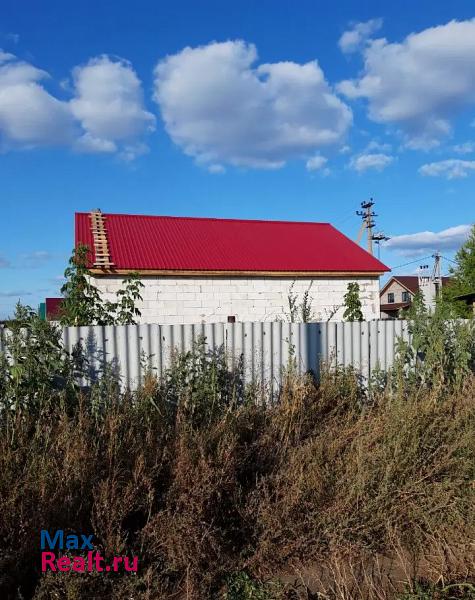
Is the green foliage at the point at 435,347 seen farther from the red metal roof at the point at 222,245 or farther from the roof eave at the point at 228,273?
the red metal roof at the point at 222,245

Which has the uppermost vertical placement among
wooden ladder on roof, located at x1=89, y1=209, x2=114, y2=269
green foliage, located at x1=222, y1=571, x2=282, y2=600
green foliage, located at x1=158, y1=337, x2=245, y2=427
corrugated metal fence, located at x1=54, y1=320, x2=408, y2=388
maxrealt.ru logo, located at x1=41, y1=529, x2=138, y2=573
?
→ wooden ladder on roof, located at x1=89, y1=209, x2=114, y2=269

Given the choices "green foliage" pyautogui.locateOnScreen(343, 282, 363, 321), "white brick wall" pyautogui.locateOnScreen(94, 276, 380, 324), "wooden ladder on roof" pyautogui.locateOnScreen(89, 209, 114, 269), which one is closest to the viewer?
"green foliage" pyautogui.locateOnScreen(343, 282, 363, 321)

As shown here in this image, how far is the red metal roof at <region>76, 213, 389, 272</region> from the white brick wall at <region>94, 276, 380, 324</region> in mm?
428

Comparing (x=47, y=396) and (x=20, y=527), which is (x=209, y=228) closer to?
(x=47, y=396)

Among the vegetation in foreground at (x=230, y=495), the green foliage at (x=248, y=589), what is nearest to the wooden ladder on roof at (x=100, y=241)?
the vegetation in foreground at (x=230, y=495)

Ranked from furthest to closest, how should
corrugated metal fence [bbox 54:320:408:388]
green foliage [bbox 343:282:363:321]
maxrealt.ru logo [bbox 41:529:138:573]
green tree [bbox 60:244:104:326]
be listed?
green foliage [bbox 343:282:363:321] → green tree [bbox 60:244:104:326] → corrugated metal fence [bbox 54:320:408:388] → maxrealt.ru logo [bbox 41:529:138:573]

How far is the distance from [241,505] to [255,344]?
2.55 meters

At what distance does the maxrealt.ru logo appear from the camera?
246cm

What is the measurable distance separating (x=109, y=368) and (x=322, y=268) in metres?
10.7

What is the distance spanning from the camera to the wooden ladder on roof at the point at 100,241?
12.4 meters

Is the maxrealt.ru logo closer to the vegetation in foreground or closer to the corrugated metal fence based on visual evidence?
the vegetation in foreground

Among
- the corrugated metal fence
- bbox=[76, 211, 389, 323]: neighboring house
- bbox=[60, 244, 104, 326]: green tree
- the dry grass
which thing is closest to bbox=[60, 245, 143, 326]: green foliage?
bbox=[60, 244, 104, 326]: green tree

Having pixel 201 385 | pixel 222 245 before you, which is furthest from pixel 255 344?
pixel 222 245

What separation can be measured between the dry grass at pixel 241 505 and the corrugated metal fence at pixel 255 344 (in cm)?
101
